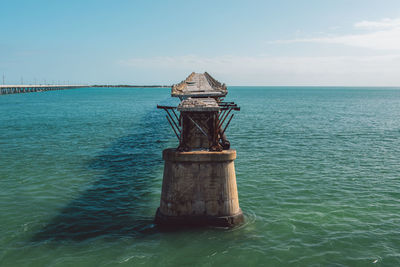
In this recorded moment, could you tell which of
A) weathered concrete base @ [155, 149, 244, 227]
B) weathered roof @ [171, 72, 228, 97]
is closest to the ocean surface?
weathered concrete base @ [155, 149, 244, 227]

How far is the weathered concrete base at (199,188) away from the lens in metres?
18.3

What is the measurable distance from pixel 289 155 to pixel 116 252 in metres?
26.3

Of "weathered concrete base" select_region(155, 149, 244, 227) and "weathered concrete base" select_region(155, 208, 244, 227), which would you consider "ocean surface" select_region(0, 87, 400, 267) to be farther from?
"weathered concrete base" select_region(155, 149, 244, 227)

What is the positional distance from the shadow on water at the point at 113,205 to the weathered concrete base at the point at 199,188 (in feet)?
6.81

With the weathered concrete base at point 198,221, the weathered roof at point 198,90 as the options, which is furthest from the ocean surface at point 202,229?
the weathered roof at point 198,90

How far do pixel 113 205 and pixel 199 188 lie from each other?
25.1ft

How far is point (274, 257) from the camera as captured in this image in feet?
54.7

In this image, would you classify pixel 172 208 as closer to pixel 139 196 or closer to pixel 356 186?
pixel 139 196

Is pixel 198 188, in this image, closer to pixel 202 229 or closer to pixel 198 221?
pixel 198 221

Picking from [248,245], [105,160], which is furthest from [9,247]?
[105,160]

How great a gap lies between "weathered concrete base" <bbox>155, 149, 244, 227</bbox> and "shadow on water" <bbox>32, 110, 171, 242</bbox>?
2076 mm

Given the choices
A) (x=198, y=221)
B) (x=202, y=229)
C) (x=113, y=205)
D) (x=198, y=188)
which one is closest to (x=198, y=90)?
(x=113, y=205)

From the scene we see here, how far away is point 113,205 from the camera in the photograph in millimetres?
23250

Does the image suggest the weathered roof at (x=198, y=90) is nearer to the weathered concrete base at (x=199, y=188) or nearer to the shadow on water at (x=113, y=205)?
the shadow on water at (x=113, y=205)
